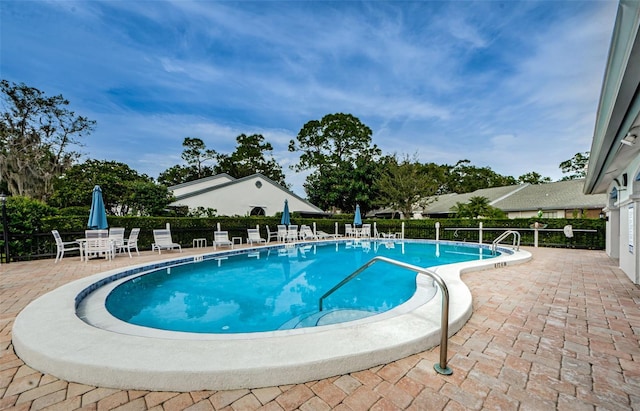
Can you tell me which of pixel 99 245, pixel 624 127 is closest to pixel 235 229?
pixel 99 245

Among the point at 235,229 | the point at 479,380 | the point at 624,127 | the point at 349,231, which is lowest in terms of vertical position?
the point at 349,231

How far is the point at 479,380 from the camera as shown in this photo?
7.28 ft

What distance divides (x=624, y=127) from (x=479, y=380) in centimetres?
424

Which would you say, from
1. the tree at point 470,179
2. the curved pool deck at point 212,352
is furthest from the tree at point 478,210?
the tree at point 470,179

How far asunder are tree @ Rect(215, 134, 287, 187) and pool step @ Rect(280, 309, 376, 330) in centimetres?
3688

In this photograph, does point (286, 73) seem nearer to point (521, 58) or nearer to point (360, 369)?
point (521, 58)

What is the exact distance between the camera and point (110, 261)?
8.55 m

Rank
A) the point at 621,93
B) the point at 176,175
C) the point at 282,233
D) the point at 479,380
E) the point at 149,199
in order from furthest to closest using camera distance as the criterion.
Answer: the point at 176,175
the point at 149,199
the point at 282,233
the point at 621,93
the point at 479,380

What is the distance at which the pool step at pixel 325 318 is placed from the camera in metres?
4.51

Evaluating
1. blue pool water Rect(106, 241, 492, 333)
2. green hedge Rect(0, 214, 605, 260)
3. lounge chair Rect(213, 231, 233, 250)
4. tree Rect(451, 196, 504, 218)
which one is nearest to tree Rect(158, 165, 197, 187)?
green hedge Rect(0, 214, 605, 260)

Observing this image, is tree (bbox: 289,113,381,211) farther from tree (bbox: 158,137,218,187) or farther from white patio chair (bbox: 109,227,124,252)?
white patio chair (bbox: 109,227,124,252)

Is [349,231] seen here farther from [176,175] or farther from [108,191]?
[176,175]

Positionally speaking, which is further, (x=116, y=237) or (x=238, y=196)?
(x=238, y=196)

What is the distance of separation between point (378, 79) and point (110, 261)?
14.4 meters
